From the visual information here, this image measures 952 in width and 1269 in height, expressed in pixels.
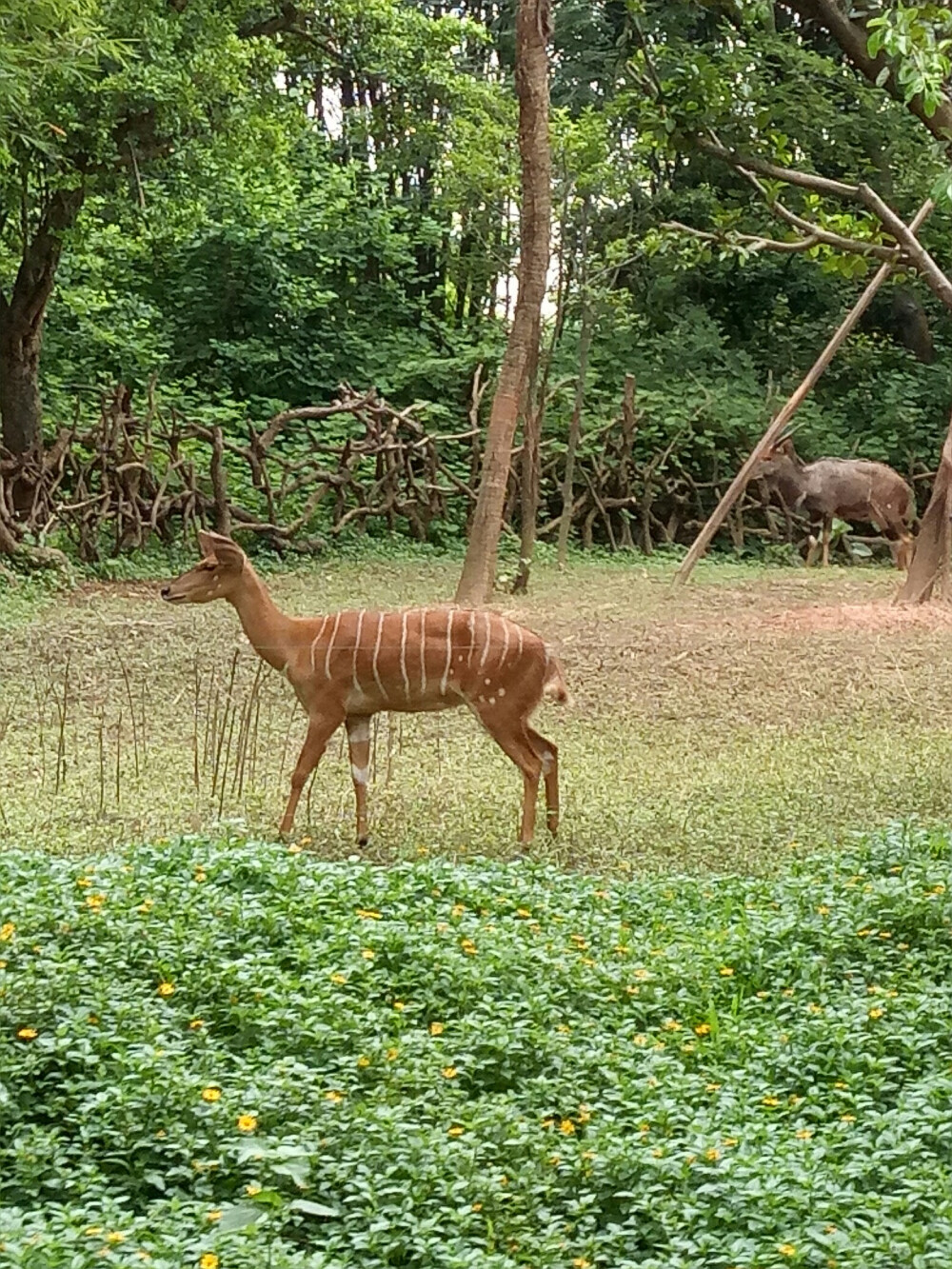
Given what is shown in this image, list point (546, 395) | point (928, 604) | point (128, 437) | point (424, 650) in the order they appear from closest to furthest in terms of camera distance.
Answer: point (424, 650), point (928, 604), point (128, 437), point (546, 395)

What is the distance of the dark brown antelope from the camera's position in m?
16.1

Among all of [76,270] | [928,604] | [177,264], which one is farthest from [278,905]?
[177,264]

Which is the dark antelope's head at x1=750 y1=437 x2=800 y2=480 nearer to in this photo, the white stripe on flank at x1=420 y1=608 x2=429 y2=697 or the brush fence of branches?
the brush fence of branches

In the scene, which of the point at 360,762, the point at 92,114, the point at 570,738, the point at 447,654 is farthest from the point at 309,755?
the point at 92,114

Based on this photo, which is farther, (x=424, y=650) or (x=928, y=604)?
(x=928, y=604)

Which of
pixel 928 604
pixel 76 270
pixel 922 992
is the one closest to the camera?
pixel 922 992

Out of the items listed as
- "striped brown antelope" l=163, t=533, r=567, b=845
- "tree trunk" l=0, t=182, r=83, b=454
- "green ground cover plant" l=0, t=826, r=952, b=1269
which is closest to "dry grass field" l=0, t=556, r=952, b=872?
"striped brown antelope" l=163, t=533, r=567, b=845

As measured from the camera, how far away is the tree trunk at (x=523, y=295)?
1075cm

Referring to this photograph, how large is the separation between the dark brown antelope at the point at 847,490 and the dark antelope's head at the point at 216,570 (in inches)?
418

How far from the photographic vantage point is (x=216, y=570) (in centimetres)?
619

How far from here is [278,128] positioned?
43.6 feet

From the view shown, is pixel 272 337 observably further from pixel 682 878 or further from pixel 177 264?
pixel 682 878

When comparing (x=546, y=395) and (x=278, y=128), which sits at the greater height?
(x=278, y=128)

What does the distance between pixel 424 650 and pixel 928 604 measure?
644cm
